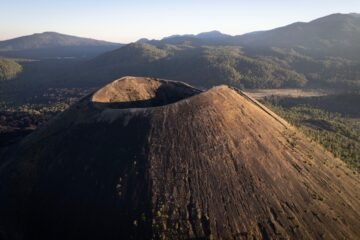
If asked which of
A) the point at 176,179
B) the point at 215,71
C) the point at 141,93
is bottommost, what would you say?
the point at 215,71

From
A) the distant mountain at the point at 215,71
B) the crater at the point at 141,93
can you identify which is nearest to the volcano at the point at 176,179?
the crater at the point at 141,93

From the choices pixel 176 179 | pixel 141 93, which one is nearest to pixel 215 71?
pixel 141 93

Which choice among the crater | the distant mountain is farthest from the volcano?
the distant mountain

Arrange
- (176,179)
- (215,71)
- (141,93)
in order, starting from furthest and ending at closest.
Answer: (215,71) < (141,93) < (176,179)

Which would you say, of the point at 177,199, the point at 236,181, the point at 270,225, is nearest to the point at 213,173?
the point at 236,181

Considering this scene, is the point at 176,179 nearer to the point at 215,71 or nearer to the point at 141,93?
the point at 141,93

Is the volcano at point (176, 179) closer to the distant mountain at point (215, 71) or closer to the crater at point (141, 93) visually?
the crater at point (141, 93)
